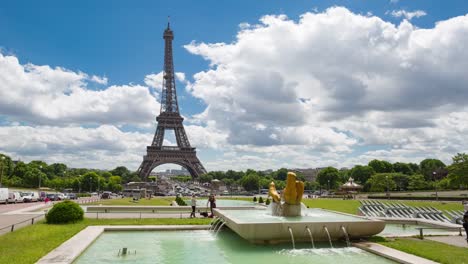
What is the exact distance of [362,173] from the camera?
115m

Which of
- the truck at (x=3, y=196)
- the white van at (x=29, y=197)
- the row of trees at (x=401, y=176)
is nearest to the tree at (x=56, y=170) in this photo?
the white van at (x=29, y=197)

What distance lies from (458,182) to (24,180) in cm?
10189

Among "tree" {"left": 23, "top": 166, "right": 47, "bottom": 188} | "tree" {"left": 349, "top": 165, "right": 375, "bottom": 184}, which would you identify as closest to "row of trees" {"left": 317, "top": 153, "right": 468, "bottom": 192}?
"tree" {"left": 349, "top": 165, "right": 375, "bottom": 184}

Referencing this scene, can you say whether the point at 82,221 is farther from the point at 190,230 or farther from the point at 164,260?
the point at 164,260

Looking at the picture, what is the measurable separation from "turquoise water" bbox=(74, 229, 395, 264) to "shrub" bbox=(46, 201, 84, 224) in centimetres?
493

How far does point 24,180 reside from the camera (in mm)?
100062

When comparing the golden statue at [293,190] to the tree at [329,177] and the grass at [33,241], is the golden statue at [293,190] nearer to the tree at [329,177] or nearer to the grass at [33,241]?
the grass at [33,241]

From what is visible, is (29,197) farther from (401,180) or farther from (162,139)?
(401,180)

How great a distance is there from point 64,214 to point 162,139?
88.4m

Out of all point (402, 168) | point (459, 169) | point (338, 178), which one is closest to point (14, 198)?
point (459, 169)

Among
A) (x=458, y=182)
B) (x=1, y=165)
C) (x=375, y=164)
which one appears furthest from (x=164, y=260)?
(x=375, y=164)

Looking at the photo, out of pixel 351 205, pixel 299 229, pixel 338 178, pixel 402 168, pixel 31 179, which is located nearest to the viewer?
pixel 299 229

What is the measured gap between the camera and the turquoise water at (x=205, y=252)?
36.5 ft

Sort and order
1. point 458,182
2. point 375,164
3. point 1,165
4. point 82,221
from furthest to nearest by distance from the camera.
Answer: point 375,164, point 1,165, point 458,182, point 82,221
